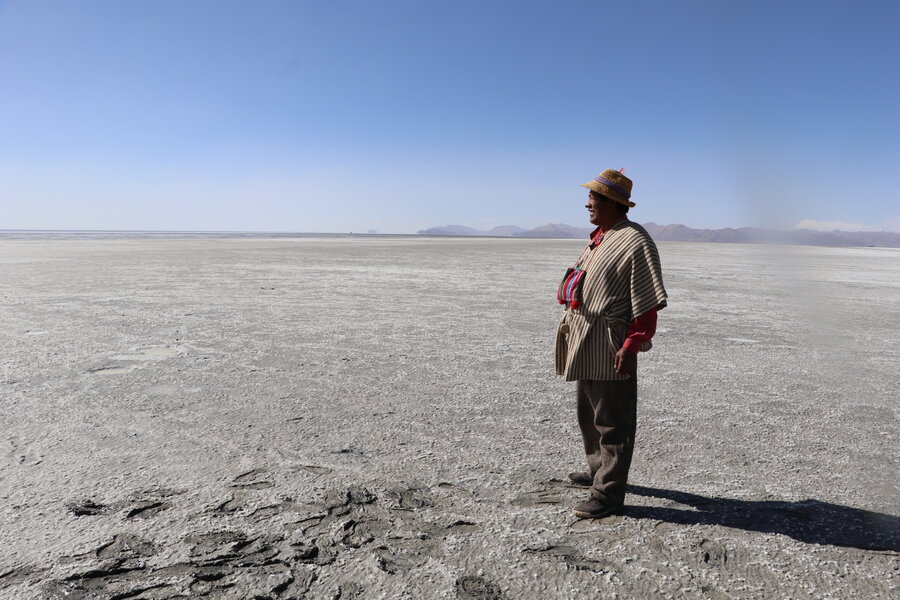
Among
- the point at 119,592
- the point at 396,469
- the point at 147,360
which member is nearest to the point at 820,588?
the point at 396,469

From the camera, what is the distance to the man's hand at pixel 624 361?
10.5 feet

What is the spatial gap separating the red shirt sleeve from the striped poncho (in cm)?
4

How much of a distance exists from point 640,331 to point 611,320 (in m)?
0.16

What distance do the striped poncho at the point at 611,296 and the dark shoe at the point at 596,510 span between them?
2.29 feet

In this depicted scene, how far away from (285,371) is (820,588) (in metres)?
5.13

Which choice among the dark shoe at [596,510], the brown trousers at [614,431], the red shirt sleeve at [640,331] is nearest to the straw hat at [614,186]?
the red shirt sleeve at [640,331]

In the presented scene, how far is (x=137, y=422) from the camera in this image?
16.2 feet

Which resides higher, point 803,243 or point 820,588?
point 803,243

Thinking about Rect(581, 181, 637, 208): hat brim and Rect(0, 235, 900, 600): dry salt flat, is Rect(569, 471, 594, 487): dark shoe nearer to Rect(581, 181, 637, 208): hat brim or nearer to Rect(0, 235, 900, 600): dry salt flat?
Rect(0, 235, 900, 600): dry salt flat

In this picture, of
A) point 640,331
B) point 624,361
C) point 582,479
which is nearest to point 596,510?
point 582,479

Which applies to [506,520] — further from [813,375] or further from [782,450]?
[813,375]

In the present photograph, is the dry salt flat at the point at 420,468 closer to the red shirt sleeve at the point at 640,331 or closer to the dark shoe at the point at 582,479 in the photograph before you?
the dark shoe at the point at 582,479

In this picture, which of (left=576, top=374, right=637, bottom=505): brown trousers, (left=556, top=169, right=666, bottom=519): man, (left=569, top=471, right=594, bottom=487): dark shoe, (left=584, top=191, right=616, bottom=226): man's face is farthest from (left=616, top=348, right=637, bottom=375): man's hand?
(left=569, top=471, right=594, bottom=487): dark shoe

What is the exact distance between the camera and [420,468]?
409cm
